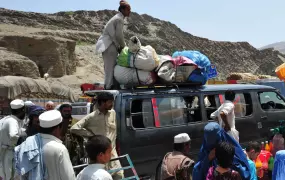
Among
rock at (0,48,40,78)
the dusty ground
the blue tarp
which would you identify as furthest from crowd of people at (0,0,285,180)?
the dusty ground

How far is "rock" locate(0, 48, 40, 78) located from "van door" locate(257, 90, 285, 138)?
67.1 ft

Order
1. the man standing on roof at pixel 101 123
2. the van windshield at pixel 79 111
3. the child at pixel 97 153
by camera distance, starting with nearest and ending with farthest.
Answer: the child at pixel 97 153
the man standing on roof at pixel 101 123
the van windshield at pixel 79 111

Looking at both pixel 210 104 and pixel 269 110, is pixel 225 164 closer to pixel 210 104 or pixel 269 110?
pixel 210 104

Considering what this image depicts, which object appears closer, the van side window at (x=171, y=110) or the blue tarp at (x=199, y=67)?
the van side window at (x=171, y=110)

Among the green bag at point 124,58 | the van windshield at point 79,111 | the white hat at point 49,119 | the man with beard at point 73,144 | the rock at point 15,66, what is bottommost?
the van windshield at point 79,111

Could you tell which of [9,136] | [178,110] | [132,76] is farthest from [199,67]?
[9,136]

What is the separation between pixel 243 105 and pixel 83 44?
44.8 metres

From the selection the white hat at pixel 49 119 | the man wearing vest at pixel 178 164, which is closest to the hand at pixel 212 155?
the man wearing vest at pixel 178 164

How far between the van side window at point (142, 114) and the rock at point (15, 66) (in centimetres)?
2071

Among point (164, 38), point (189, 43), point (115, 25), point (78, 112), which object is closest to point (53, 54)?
point (78, 112)

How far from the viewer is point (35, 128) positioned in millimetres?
4055

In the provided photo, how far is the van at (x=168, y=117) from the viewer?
4953 mm

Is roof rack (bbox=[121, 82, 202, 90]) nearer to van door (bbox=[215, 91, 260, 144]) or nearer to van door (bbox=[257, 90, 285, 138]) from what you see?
van door (bbox=[215, 91, 260, 144])

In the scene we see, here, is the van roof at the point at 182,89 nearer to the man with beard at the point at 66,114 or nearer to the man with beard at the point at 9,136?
the man with beard at the point at 66,114
